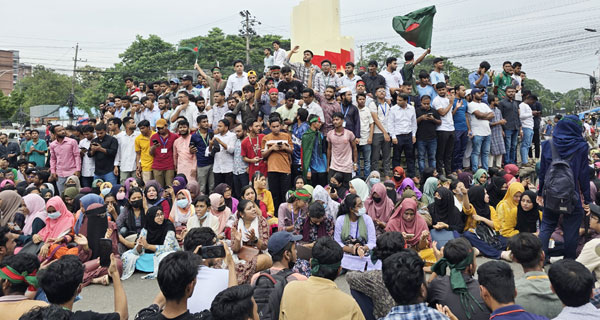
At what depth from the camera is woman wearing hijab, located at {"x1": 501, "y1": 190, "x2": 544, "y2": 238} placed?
6719 millimetres

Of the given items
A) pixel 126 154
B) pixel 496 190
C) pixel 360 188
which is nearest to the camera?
Result: pixel 360 188

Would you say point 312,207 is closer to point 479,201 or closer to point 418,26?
point 479,201

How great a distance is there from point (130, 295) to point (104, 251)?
66 centimetres

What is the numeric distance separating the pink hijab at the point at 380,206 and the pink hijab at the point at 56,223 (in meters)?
4.25

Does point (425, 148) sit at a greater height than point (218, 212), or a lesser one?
greater

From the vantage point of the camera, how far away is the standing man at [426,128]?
9.53 metres

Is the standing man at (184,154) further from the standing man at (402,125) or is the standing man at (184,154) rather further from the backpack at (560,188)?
the backpack at (560,188)

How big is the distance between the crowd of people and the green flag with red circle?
1.08m

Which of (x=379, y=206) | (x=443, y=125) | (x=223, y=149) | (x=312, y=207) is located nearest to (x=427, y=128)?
(x=443, y=125)

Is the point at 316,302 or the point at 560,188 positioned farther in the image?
the point at 560,188

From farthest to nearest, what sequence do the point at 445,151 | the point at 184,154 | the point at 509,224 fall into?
the point at 445,151 → the point at 184,154 → the point at 509,224

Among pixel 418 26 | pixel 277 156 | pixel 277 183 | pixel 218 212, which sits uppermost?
pixel 418 26

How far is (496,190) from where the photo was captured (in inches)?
312

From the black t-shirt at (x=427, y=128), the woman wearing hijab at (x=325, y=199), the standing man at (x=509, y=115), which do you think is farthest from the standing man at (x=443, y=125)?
the woman wearing hijab at (x=325, y=199)
